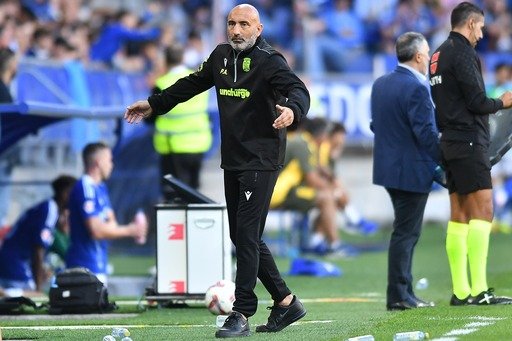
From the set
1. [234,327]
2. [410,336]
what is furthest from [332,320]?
[410,336]

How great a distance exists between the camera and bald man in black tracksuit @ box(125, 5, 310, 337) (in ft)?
32.0

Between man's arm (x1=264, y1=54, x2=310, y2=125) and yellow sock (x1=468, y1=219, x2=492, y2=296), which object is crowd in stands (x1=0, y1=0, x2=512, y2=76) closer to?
yellow sock (x1=468, y1=219, x2=492, y2=296)

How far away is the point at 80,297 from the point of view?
12.1 m

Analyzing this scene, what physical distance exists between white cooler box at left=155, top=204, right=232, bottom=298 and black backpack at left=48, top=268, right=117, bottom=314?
2.26ft

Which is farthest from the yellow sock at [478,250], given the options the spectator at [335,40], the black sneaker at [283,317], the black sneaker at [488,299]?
the spectator at [335,40]

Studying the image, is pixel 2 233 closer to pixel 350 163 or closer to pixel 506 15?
pixel 350 163

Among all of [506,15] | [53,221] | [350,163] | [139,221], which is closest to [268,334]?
[139,221]

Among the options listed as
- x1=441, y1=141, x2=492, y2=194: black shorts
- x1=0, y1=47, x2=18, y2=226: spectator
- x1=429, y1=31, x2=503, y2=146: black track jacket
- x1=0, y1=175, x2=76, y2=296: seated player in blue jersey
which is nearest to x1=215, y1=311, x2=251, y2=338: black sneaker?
x1=441, y1=141, x2=492, y2=194: black shorts

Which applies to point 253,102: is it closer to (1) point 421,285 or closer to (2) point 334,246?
(1) point 421,285

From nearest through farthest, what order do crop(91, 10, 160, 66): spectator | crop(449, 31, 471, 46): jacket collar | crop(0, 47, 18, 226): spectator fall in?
crop(449, 31, 471, 46): jacket collar < crop(0, 47, 18, 226): spectator < crop(91, 10, 160, 66): spectator

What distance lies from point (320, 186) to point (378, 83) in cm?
789

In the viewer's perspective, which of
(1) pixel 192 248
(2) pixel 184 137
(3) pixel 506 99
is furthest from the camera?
(2) pixel 184 137

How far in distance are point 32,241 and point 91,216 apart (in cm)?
180

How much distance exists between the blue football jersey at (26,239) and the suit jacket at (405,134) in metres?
4.57
